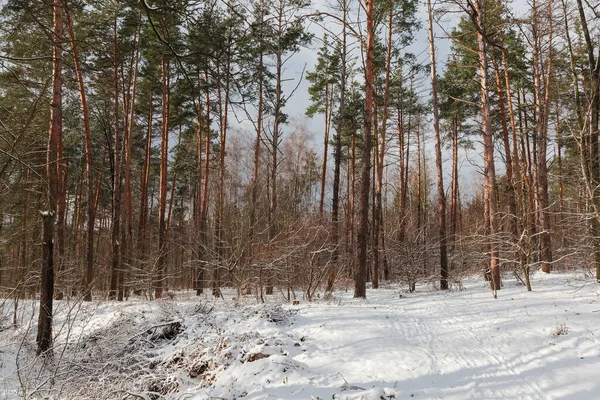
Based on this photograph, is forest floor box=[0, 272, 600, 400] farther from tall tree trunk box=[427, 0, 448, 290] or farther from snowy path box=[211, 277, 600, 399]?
tall tree trunk box=[427, 0, 448, 290]

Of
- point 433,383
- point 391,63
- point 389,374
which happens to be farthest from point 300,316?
point 391,63

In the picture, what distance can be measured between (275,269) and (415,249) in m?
5.83

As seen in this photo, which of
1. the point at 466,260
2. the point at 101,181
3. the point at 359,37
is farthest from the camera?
the point at 101,181

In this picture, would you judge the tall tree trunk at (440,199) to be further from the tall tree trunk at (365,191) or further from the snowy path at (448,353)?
the snowy path at (448,353)

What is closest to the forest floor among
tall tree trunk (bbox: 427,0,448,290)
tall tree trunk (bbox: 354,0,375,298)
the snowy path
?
the snowy path

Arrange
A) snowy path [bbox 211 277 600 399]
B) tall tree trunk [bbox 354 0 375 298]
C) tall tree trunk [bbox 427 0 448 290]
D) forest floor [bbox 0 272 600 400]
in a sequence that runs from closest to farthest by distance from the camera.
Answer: snowy path [bbox 211 277 600 399], forest floor [bbox 0 272 600 400], tall tree trunk [bbox 354 0 375 298], tall tree trunk [bbox 427 0 448 290]

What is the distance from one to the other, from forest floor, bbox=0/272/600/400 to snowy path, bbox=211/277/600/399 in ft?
0.07

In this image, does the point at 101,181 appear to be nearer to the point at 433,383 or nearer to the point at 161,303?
the point at 161,303

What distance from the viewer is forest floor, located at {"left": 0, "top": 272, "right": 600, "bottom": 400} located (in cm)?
459

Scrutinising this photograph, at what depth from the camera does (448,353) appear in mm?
5543

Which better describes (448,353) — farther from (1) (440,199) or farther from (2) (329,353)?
(1) (440,199)

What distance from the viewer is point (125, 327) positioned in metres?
8.15

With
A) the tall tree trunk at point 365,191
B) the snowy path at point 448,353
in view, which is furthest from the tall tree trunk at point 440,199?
the snowy path at point 448,353

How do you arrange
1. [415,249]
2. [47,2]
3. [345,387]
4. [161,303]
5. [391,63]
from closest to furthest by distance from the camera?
[47,2] → [345,387] → [161,303] → [415,249] → [391,63]
